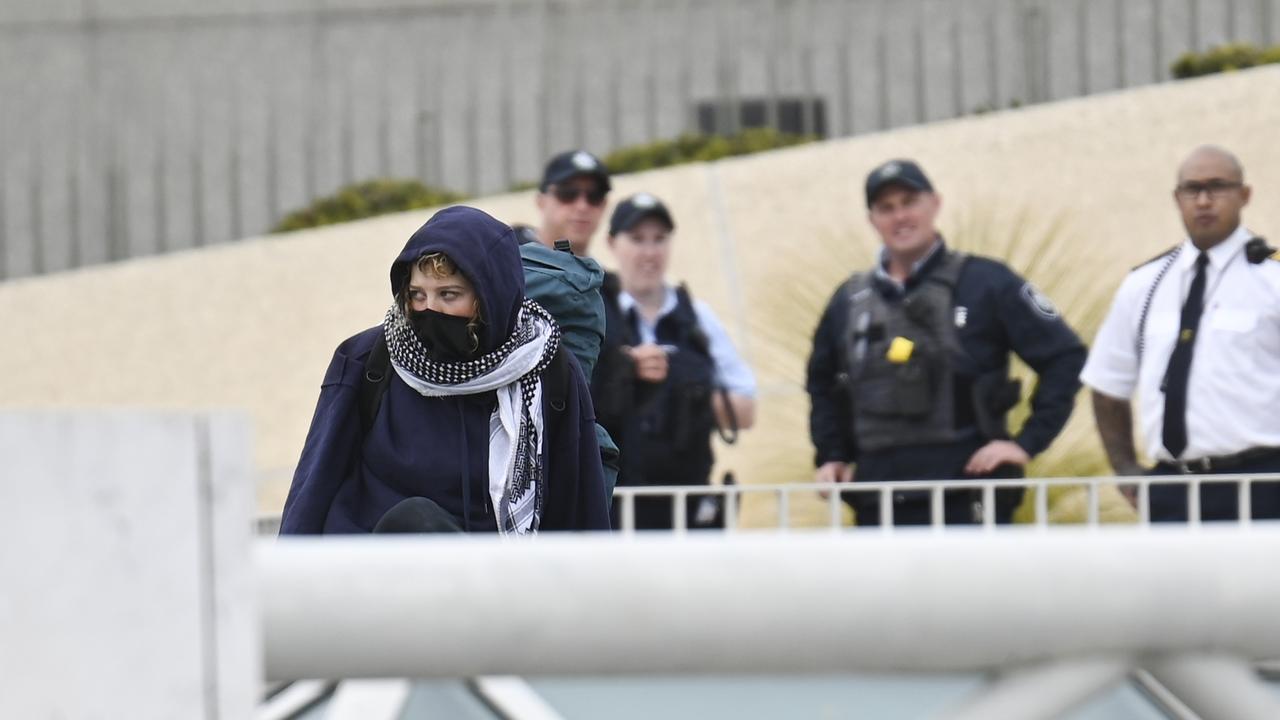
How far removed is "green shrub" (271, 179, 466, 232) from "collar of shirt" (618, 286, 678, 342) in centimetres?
657

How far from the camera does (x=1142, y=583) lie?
1030 mm

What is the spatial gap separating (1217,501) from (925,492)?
823 millimetres

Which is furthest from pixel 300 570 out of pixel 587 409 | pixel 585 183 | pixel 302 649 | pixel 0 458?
pixel 585 183

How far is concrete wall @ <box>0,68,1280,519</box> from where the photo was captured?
10.3 meters

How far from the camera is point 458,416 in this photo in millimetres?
3541

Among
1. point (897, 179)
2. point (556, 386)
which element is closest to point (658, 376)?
point (897, 179)

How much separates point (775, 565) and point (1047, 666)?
18 cm

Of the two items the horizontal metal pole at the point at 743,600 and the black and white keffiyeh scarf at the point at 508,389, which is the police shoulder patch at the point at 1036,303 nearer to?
the black and white keffiyeh scarf at the point at 508,389

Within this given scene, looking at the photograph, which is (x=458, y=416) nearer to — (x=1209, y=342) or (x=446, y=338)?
(x=446, y=338)

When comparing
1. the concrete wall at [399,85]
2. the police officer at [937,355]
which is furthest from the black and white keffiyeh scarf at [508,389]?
the concrete wall at [399,85]

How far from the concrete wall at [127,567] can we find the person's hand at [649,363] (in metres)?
4.94

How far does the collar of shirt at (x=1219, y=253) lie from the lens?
221 inches

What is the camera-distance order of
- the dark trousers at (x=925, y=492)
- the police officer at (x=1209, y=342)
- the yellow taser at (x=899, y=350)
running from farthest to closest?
the yellow taser at (x=899, y=350) → the dark trousers at (x=925, y=492) → the police officer at (x=1209, y=342)

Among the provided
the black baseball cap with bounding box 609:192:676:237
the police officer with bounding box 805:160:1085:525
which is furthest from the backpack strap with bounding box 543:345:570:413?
the black baseball cap with bounding box 609:192:676:237
